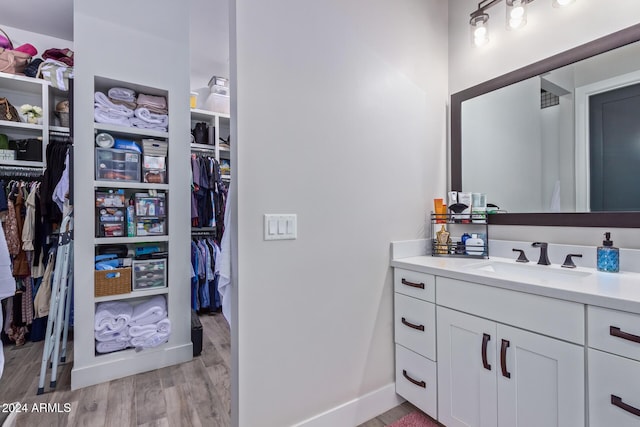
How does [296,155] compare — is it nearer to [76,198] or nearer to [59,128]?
[76,198]

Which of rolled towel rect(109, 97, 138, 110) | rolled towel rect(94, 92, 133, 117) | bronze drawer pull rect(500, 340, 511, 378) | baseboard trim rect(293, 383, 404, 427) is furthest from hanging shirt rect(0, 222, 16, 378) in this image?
bronze drawer pull rect(500, 340, 511, 378)

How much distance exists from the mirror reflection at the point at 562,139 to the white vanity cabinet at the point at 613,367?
2.47 feet

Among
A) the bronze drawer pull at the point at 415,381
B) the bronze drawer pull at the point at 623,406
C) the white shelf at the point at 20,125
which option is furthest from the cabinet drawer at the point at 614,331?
the white shelf at the point at 20,125

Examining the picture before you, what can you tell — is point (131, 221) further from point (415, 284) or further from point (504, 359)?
point (504, 359)

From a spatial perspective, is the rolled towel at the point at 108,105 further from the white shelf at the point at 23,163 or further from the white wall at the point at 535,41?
the white wall at the point at 535,41

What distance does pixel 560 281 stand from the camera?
119 centimetres

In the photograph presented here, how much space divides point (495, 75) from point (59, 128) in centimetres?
371

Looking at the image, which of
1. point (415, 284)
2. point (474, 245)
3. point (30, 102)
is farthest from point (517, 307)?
point (30, 102)

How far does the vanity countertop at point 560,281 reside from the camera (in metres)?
0.95

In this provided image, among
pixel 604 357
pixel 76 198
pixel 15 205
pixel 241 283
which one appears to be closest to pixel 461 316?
pixel 604 357

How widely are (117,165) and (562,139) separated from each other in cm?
288

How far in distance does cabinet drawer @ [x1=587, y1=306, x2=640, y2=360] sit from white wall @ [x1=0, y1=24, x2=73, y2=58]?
4.70 m

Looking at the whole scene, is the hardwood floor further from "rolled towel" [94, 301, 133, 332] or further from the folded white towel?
"rolled towel" [94, 301, 133, 332]

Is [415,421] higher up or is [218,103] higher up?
[218,103]
